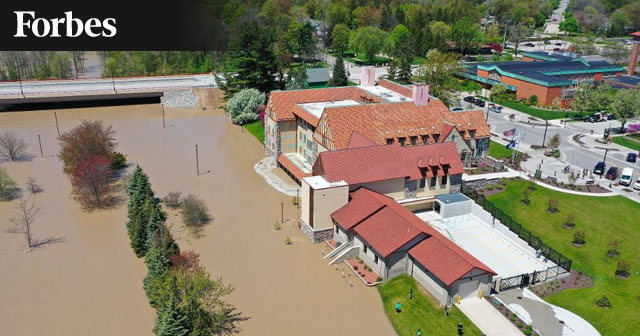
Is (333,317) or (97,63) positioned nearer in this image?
(333,317)

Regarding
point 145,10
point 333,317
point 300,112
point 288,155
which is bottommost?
point 333,317

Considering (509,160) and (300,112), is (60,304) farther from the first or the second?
(509,160)

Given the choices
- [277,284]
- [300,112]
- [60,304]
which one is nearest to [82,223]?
[60,304]

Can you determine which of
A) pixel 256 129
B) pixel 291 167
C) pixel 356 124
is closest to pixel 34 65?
pixel 256 129

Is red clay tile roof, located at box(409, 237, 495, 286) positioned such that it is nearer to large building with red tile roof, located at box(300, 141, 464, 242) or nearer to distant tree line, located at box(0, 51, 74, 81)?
large building with red tile roof, located at box(300, 141, 464, 242)

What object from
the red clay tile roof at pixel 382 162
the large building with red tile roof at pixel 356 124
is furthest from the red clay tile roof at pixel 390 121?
the red clay tile roof at pixel 382 162

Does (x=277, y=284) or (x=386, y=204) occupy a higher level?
(x=386, y=204)

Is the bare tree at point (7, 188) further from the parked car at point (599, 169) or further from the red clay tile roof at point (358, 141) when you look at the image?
the parked car at point (599, 169)
